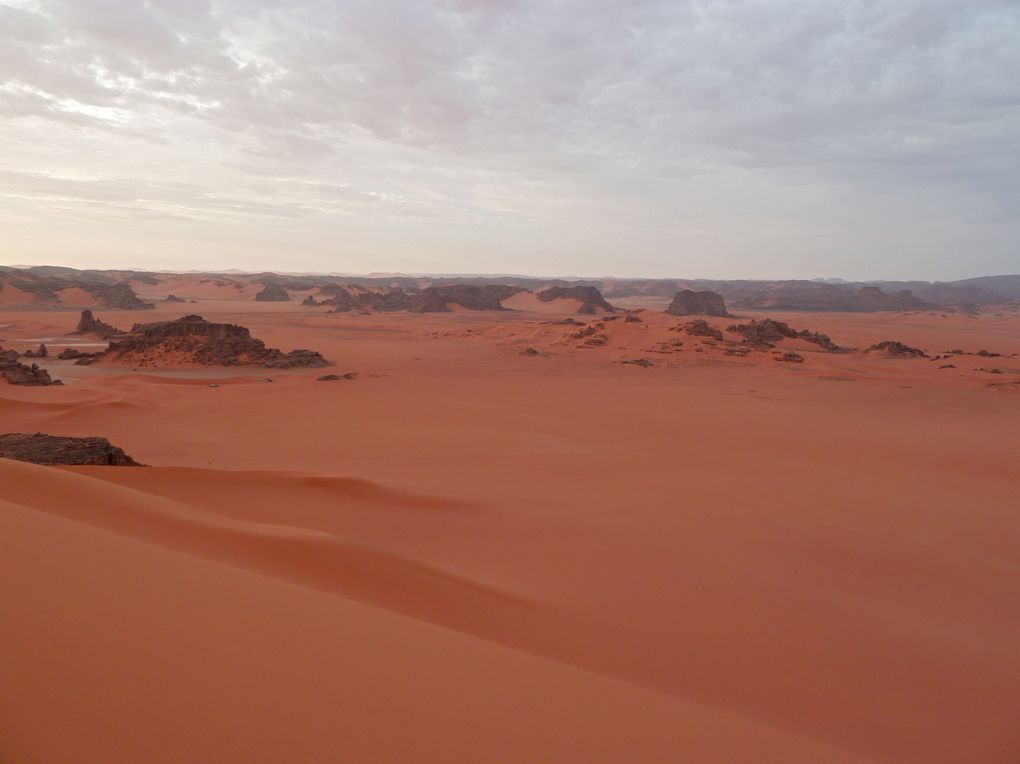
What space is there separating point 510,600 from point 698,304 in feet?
197

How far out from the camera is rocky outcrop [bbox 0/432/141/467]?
5.76 meters

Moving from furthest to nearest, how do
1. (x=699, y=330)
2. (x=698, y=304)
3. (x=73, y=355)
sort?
(x=698, y=304)
(x=699, y=330)
(x=73, y=355)

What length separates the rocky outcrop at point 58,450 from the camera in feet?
18.9

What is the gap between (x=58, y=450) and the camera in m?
5.96

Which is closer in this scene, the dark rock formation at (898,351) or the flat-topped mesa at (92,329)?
the dark rock formation at (898,351)

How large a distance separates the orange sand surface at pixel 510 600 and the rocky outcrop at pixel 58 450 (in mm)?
904

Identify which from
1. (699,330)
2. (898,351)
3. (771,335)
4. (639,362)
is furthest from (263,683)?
(898,351)

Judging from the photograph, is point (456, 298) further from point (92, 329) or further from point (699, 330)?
point (699, 330)

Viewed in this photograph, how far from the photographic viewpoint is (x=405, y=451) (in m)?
9.90

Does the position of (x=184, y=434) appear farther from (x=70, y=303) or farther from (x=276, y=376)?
(x=70, y=303)

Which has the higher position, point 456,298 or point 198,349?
point 456,298

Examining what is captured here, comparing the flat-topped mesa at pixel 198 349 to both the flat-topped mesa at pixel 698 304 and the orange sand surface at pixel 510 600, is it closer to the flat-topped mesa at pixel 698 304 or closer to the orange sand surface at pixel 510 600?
the orange sand surface at pixel 510 600

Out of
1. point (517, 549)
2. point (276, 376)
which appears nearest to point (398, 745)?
point (517, 549)

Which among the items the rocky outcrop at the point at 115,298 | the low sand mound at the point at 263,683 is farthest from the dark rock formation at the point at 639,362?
the rocky outcrop at the point at 115,298
